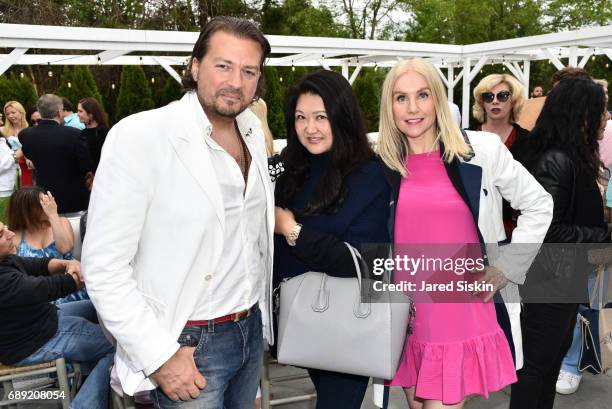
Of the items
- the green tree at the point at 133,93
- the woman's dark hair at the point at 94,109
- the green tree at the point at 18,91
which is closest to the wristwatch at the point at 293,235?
the woman's dark hair at the point at 94,109

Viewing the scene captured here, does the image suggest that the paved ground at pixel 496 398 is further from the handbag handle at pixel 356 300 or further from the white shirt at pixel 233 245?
the white shirt at pixel 233 245

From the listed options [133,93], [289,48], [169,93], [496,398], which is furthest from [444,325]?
[169,93]

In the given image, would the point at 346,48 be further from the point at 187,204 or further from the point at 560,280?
the point at 187,204

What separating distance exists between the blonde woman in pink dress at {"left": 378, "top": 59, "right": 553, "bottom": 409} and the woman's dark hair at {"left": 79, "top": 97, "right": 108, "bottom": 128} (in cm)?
480

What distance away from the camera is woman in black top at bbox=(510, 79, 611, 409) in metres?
2.41

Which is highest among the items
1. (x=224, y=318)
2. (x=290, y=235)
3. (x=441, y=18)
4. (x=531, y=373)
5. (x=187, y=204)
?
(x=441, y=18)

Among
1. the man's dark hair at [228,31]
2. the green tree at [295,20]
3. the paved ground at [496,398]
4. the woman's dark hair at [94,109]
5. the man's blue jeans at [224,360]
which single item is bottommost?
the paved ground at [496,398]

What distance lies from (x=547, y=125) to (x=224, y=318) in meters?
1.75

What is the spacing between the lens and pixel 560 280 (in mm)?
2471

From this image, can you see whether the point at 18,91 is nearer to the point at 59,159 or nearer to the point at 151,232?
the point at 59,159

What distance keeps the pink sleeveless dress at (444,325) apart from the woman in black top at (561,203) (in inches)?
19.0

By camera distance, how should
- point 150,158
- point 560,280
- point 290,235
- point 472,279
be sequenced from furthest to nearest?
point 560,280
point 472,279
point 290,235
point 150,158

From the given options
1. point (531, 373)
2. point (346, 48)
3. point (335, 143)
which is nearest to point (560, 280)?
point (531, 373)

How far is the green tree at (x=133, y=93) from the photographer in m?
14.8
